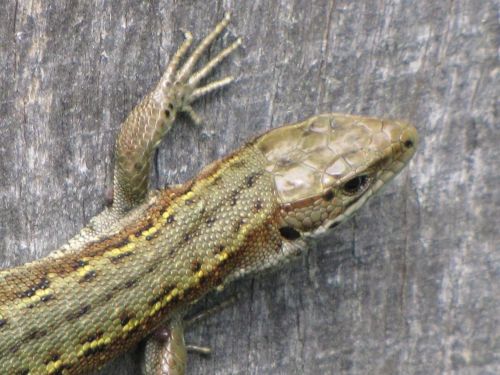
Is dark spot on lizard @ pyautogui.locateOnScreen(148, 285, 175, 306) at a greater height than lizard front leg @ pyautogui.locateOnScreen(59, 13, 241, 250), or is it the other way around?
lizard front leg @ pyautogui.locateOnScreen(59, 13, 241, 250)

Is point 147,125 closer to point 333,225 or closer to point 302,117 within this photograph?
point 302,117

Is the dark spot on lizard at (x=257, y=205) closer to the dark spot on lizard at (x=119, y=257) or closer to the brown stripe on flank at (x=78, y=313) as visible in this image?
the dark spot on lizard at (x=119, y=257)

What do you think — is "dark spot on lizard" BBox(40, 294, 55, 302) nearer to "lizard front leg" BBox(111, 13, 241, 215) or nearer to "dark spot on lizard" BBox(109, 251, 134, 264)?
"dark spot on lizard" BBox(109, 251, 134, 264)

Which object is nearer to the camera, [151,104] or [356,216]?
[151,104]

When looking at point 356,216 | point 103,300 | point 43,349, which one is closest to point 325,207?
point 356,216

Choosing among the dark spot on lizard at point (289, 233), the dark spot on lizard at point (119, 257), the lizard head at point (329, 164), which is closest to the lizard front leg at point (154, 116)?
the dark spot on lizard at point (119, 257)

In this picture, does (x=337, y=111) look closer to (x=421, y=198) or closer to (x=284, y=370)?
(x=421, y=198)

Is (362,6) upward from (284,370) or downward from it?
upward

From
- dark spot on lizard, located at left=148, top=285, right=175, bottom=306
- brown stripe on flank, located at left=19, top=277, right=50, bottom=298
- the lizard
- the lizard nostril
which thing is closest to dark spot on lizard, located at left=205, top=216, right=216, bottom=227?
the lizard
